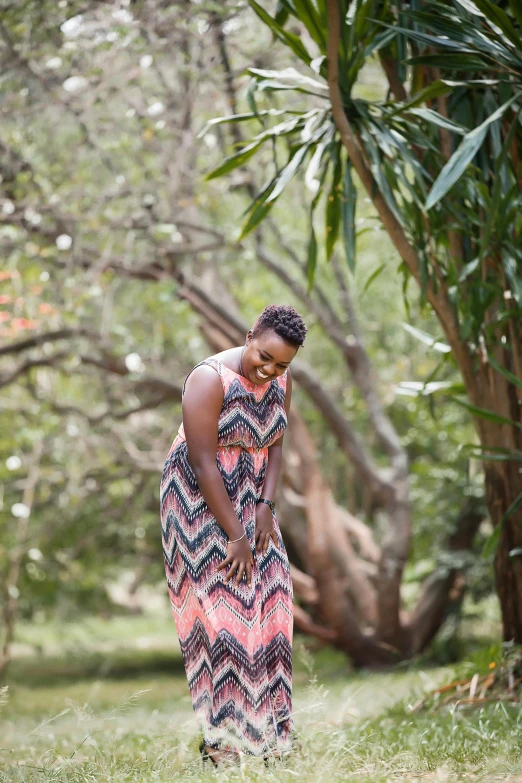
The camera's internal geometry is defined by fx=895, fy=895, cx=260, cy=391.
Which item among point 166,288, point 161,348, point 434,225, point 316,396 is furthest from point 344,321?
point 434,225

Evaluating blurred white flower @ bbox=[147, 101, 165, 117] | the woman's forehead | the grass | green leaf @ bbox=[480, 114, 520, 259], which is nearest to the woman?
the woman's forehead

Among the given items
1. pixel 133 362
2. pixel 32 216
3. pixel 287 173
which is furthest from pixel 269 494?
pixel 133 362

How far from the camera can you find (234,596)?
10.3 ft

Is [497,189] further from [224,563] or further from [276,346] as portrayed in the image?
[224,563]

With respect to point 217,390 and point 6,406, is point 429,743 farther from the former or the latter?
point 6,406

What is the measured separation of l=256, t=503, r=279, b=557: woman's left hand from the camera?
10.7 feet

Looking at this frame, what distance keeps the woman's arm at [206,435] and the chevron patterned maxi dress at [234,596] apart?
0.06 metres

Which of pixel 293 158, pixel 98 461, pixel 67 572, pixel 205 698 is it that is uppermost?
pixel 293 158

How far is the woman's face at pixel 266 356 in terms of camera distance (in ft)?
10.0

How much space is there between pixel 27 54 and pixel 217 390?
4.38 meters

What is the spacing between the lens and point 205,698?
10.5ft

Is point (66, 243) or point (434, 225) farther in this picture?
Answer: point (66, 243)

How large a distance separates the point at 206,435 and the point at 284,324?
47 centimetres

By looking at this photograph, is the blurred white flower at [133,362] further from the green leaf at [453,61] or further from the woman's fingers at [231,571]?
the woman's fingers at [231,571]
